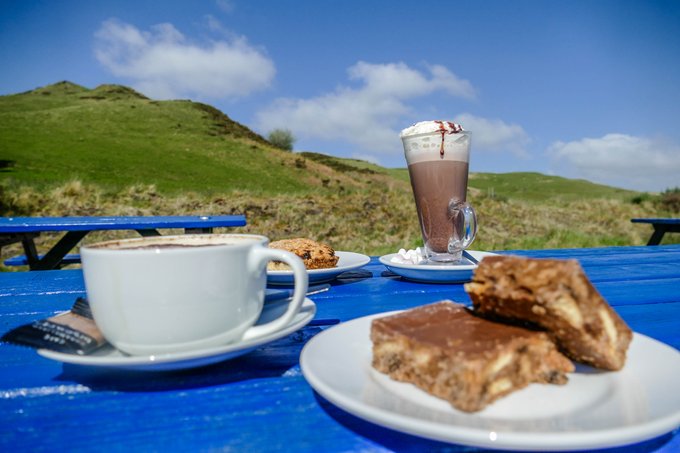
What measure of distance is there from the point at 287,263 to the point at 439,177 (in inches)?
46.9

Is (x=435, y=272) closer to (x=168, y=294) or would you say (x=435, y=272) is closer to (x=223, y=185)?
(x=168, y=294)

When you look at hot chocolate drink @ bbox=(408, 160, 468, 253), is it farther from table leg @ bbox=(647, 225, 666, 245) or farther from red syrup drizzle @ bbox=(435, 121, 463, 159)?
table leg @ bbox=(647, 225, 666, 245)

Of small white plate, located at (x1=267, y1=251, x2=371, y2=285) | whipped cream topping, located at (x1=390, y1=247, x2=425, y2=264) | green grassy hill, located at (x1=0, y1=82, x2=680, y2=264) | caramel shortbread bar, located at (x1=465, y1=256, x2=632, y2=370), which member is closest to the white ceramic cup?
caramel shortbread bar, located at (x1=465, y1=256, x2=632, y2=370)

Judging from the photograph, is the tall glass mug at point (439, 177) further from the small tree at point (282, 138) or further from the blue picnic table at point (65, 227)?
the small tree at point (282, 138)

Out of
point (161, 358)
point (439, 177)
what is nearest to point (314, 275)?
point (439, 177)

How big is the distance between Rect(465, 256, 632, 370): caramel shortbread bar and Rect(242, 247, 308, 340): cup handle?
31cm

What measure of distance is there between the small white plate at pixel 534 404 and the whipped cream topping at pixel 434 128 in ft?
3.80

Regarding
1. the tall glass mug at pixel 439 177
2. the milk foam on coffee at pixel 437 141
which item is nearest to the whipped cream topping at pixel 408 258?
the tall glass mug at pixel 439 177

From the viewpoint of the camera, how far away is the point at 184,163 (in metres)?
27.0

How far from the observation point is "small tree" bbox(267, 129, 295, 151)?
46781 millimetres

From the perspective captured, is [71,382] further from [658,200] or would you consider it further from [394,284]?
[658,200]

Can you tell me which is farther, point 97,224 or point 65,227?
point 97,224

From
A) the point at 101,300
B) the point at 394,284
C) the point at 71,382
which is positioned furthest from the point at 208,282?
the point at 394,284

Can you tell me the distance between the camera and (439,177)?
1.83 meters
